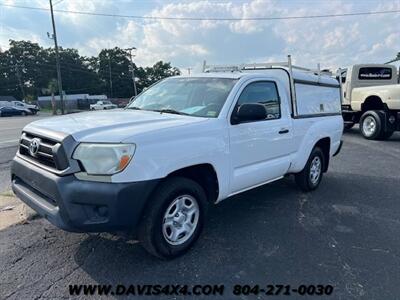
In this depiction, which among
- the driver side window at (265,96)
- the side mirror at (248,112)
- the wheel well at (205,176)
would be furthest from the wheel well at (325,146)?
the wheel well at (205,176)

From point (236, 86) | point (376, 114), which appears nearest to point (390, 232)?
point (236, 86)

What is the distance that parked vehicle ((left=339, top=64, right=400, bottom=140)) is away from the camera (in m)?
11.9

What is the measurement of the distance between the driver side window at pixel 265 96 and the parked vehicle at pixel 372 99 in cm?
859

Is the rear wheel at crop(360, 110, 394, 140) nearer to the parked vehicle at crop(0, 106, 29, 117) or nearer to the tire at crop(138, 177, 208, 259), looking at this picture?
the tire at crop(138, 177, 208, 259)

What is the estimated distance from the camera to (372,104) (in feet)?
41.9

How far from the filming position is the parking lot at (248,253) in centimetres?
313

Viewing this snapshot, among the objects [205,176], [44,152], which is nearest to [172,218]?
[205,176]

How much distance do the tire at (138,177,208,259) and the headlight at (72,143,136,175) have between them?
0.45m

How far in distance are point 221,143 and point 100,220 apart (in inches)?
57.5

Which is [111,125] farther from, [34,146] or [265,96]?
[265,96]

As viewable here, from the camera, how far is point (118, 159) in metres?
2.93

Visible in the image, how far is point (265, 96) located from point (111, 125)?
219 cm

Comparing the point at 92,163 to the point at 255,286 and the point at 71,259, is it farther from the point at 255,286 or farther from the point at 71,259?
the point at 255,286

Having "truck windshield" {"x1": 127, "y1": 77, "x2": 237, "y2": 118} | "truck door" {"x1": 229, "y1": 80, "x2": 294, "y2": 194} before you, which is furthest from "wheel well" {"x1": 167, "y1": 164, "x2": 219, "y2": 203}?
"truck windshield" {"x1": 127, "y1": 77, "x2": 237, "y2": 118}
